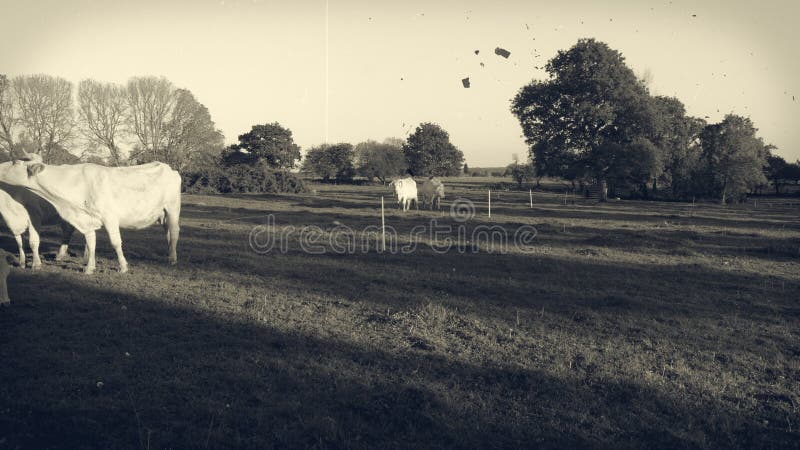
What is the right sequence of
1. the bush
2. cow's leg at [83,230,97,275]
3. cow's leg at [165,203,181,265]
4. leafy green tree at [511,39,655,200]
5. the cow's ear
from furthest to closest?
the bush
leafy green tree at [511,39,655,200]
cow's leg at [165,203,181,265]
cow's leg at [83,230,97,275]
the cow's ear

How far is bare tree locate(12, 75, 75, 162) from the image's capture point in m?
41.6

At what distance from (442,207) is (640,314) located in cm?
2499

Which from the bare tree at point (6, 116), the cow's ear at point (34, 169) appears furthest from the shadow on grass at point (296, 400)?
the bare tree at point (6, 116)

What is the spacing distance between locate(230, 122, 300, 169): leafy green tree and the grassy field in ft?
157

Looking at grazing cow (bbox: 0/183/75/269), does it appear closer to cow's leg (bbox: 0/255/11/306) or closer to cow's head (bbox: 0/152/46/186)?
cow's head (bbox: 0/152/46/186)

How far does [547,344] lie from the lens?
294 inches

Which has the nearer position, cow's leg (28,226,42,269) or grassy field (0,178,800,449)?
grassy field (0,178,800,449)

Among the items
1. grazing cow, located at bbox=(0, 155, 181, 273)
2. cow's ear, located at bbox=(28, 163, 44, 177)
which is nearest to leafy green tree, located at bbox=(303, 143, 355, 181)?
grazing cow, located at bbox=(0, 155, 181, 273)

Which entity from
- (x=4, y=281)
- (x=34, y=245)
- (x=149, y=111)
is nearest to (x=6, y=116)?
(x=149, y=111)

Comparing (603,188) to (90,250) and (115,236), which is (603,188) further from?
(90,250)

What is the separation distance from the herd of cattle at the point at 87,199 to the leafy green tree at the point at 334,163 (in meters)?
68.8

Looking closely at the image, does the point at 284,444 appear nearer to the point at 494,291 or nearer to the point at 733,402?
the point at 733,402

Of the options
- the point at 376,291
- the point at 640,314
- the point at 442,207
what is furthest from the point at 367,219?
the point at 640,314

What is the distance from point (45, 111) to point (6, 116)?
3.02m
